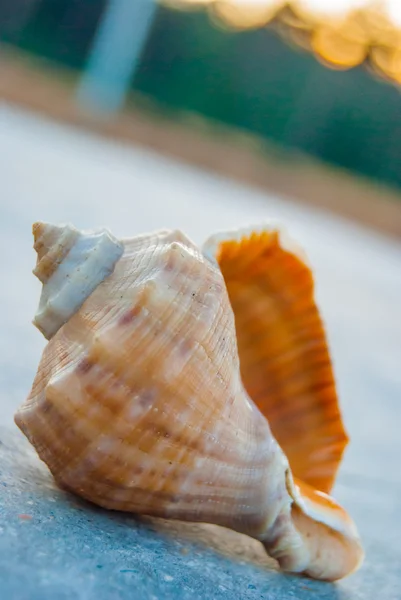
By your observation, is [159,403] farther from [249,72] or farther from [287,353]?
[249,72]

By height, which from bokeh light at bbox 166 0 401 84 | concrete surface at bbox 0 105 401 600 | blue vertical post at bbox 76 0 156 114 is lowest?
concrete surface at bbox 0 105 401 600

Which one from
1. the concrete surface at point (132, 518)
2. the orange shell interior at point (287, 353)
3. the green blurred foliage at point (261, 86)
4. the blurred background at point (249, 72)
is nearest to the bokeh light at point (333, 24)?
the blurred background at point (249, 72)

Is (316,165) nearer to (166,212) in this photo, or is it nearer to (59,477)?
(166,212)

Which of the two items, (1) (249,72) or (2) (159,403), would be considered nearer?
(2) (159,403)

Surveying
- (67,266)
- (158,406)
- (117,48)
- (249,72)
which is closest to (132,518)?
(158,406)

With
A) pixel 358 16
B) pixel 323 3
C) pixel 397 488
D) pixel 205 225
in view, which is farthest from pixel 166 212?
pixel 358 16

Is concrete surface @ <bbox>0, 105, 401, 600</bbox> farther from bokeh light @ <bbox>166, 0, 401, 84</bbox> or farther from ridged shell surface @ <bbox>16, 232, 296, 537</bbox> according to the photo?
bokeh light @ <bbox>166, 0, 401, 84</bbox>

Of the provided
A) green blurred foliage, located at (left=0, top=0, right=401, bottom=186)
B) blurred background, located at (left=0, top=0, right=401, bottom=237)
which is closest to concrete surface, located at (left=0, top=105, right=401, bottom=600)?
blurred background, located at (left=0, top=0, right=401, bottom=237)

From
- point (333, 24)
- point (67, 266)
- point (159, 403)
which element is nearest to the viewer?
point (159, 403)
